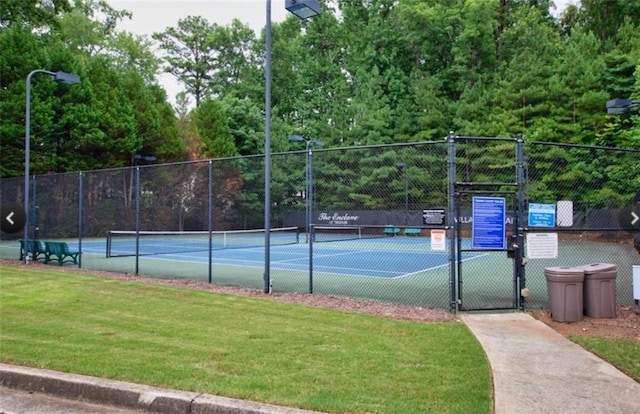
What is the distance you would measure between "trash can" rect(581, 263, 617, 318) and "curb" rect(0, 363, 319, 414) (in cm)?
591

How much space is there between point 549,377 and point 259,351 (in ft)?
10.4

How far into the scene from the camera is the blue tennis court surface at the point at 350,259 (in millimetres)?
15469

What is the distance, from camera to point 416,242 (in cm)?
2680

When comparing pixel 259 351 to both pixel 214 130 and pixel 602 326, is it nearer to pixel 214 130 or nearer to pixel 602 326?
pixel 602 326

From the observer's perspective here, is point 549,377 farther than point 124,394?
Yes

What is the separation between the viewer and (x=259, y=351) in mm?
5984

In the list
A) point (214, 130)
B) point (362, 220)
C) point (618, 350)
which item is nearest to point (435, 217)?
point (618, 350)

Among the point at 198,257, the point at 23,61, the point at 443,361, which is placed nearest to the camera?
the point at 443,361

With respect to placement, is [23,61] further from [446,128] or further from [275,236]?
[446,128]

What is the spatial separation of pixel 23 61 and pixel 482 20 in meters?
35.3

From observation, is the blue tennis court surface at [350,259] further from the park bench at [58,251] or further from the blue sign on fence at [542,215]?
the blue sign on fence at [542,215]

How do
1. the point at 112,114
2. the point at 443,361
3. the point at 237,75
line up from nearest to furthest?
the point at 443,361, the point at 112,114, the point at 237,75

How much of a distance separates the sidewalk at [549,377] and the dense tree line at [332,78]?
23.1 m

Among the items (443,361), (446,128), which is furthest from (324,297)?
(446,128)
